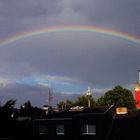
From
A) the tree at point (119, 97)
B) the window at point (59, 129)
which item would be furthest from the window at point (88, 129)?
the tree at point (119, 97)

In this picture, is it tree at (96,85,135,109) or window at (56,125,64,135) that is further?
tree at (96,85,135,109)

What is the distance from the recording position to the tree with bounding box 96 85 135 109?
111750 millimetres

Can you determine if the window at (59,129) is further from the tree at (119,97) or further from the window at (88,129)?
the tree at (119,97)

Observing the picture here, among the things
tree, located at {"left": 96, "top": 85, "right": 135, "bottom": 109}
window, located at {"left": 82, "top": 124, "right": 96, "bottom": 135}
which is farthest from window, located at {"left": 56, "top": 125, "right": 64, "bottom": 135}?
tree, located at {"left": 96, "top": 85, "right": 135, "bottom": 109}

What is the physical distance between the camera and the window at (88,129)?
62362mm

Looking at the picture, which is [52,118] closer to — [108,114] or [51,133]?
[51,133]

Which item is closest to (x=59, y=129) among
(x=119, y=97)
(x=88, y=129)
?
(x=88, y=129)

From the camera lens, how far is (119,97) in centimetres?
11206

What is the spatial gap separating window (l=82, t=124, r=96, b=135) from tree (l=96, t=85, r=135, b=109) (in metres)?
48.3

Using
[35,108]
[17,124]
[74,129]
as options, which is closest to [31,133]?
[17,124]

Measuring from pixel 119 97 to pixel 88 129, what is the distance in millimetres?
50071

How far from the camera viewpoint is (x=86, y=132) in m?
63.0

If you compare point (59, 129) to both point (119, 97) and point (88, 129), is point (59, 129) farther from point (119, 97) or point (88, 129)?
point (119, 97)

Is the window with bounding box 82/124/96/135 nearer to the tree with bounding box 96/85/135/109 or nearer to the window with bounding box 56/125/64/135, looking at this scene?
the window with bounding box 56/125/64/135
